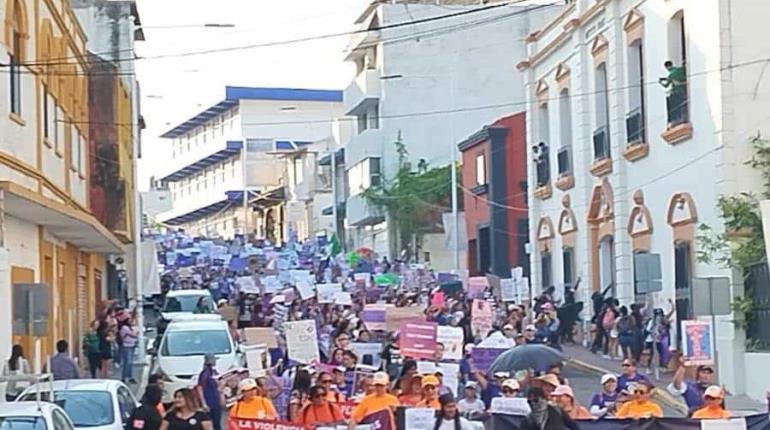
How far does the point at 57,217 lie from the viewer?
25859 mm

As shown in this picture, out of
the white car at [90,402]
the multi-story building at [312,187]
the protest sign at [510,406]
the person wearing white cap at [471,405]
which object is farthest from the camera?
the multi-story building at [312,187]

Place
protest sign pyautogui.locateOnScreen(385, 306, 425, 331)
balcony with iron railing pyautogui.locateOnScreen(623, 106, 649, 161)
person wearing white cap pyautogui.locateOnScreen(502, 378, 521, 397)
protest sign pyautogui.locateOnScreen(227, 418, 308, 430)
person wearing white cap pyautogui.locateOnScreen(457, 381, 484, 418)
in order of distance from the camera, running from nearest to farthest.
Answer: protest sign pyautogui.locateOnScreen(227, 418, 308, 430) → person wearing white cap pyautogui.locateOnScreen(502, 378, 521, 397) → person wearing white cap pyautogui.locateOnScreen(457, 381, 484, 418) → protest sign pyautogui.locateOnScreen(385, 306, 425, 331) → balcony with iron railing pyautogui.locateOnScreen(623, 106, 649, 161)

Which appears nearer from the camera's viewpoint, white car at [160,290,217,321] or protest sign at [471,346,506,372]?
protest sign at [471,346,506,372]

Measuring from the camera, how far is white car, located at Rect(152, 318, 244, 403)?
28.8m

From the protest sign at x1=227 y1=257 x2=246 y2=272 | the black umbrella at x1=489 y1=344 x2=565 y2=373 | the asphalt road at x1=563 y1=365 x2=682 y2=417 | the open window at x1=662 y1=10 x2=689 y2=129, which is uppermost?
the open window at x1=662 y1=10 x2=689 y2=129

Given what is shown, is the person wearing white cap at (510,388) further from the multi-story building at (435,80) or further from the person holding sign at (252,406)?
the multi-story building at (435,80)

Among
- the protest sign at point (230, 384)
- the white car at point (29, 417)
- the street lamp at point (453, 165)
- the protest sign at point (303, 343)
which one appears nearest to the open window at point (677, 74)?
the protest sign at point (303, 343)

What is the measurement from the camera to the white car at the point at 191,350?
28766 mm

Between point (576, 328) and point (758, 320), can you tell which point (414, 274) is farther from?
point (758, 320)

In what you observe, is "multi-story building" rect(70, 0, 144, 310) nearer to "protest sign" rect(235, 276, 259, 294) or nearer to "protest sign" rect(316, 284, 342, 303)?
"protest sign" rect(235, 276, 259, 294)

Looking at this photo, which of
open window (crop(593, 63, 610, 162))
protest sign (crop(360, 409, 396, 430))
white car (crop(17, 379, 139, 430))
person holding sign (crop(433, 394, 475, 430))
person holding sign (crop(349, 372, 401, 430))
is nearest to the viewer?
person holding sign (crop(433, 394, 475, 430))

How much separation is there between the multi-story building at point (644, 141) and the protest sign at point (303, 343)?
5.60 meters

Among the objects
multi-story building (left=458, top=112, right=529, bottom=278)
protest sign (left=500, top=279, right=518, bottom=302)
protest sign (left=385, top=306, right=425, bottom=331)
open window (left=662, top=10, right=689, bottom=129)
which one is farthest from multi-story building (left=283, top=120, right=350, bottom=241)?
open window (left=662, top=10, right=689, bottom=129)

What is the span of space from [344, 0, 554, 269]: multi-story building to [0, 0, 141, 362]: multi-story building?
89.2 ft
